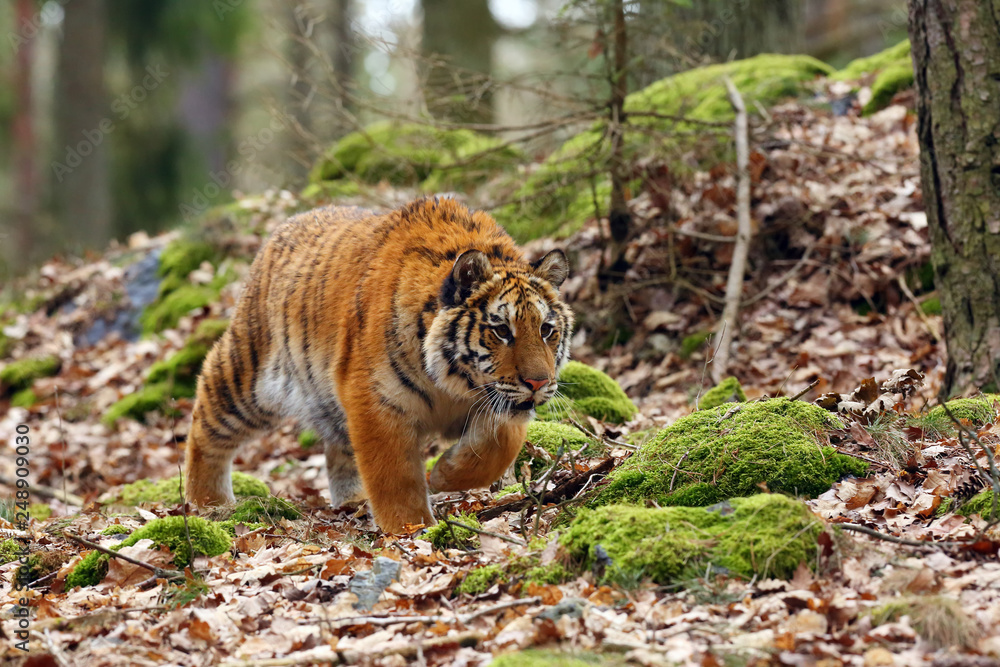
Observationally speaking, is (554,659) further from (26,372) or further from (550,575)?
(26,372)

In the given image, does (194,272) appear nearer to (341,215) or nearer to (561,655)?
(341,215)

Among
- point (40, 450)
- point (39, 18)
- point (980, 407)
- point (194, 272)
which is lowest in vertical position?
point (40, 450)

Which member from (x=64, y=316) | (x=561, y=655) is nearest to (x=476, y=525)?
(x=561, y=655)

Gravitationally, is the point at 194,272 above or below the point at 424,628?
above

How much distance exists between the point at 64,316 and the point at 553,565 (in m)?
10.9

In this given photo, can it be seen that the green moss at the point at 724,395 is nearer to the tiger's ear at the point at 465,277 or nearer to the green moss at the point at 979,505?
the tiger's ear at the point at 465,277

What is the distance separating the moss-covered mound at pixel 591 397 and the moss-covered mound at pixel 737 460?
6.47 feet

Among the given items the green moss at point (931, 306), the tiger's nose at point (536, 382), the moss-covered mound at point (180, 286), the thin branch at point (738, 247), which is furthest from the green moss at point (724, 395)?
the moss-covered mound at point (180, 286)

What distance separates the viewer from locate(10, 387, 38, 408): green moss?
35.8ft

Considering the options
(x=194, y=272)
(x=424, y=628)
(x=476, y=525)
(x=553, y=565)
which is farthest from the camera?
(x=194, y=272)

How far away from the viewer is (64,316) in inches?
489

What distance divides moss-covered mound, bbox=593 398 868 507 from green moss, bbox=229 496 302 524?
90.6 inches

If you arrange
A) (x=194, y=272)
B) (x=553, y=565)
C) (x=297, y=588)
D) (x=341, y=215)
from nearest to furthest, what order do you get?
(x=553, y=565) < (x=297, y=588) < (x=341, y=215) < (x=194, y=272)

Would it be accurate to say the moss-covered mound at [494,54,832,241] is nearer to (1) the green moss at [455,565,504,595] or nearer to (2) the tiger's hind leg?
(2) the tiger's hind leg
